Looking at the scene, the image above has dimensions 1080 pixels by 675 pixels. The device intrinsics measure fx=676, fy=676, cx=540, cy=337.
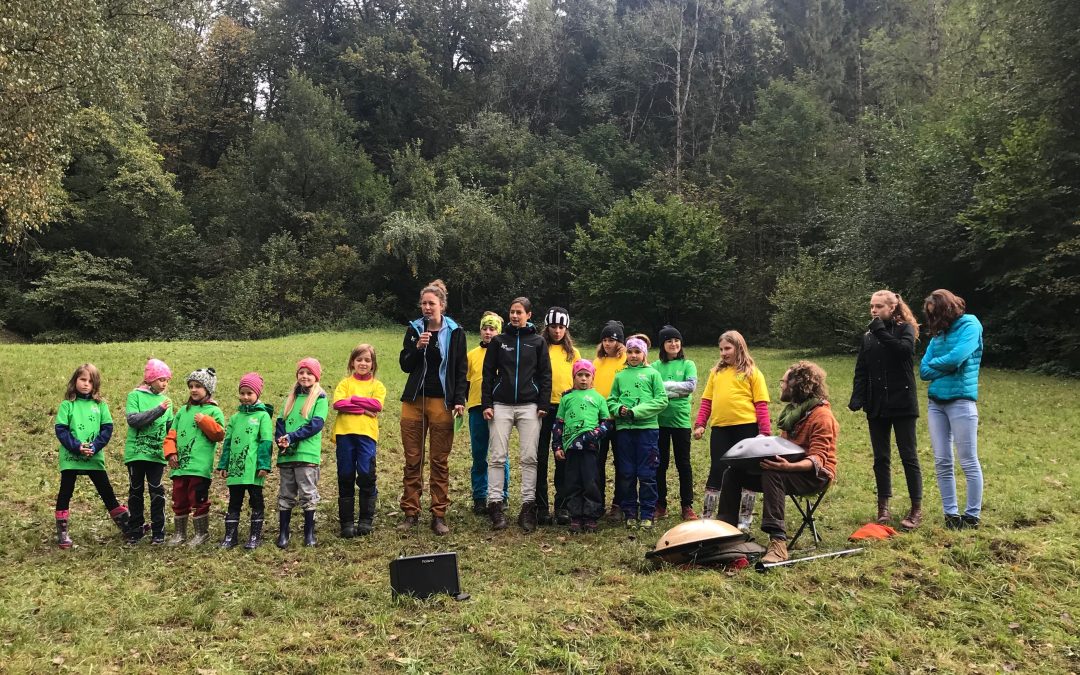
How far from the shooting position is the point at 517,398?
19.9ft

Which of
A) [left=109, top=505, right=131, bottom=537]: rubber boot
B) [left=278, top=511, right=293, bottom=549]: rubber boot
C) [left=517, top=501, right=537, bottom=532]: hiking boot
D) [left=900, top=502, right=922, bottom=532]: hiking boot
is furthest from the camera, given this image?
[left=517, top=501, right=537, bottom=532]: hiking boot

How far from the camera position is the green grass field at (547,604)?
361 centimetres

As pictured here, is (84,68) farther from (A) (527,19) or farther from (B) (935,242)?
(A) (527,19)

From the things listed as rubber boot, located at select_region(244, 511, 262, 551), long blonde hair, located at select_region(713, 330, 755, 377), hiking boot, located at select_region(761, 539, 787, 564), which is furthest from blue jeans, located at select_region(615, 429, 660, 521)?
rubber boot, located at select_region(244, 511, 262, 551)

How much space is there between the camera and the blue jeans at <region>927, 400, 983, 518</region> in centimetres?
518

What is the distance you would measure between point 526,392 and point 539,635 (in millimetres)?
2556

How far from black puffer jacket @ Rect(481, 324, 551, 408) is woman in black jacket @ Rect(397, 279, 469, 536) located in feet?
0.82

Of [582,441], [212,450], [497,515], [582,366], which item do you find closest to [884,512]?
[582,441]

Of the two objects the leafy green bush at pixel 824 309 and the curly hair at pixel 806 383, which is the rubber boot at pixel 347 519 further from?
the leafy green bush at pixel 824 309

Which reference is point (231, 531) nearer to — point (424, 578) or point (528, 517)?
point (424, 578)

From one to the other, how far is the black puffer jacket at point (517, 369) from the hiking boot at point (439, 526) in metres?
1.08

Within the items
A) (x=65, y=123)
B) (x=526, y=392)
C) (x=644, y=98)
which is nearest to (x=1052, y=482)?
(x=526, y=392)

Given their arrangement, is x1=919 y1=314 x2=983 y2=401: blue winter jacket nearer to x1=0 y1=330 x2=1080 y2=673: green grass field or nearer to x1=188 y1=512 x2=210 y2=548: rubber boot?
x1=0 y1=330 x2=1080 y2=673: green grass field

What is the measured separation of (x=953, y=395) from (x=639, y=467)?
254cm
